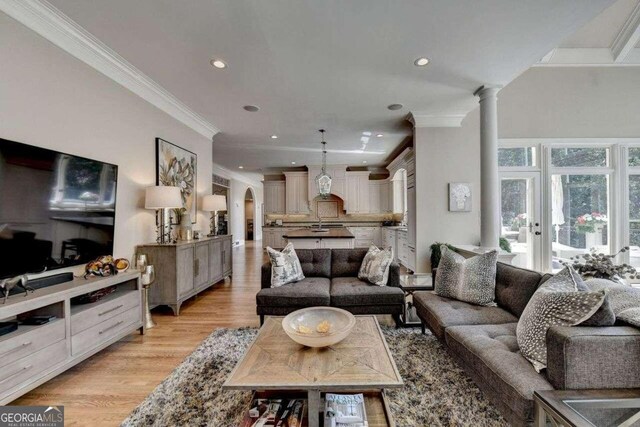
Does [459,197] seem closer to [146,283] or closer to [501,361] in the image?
[501,361]

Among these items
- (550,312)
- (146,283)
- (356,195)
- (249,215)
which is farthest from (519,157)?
(249,215)

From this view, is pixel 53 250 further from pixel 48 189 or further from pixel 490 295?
pixel 490 295

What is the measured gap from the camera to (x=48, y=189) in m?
2.07

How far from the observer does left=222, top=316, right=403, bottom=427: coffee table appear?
47.9 inches

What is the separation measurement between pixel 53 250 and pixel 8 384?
3.12 ft

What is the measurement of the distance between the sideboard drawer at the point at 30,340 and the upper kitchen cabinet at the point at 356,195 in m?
7.15

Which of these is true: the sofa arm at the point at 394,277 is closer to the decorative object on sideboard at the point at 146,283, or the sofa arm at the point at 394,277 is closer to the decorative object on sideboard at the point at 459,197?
the decorative object on sideboard at the point at 459,197

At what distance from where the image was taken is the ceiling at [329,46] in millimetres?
2059

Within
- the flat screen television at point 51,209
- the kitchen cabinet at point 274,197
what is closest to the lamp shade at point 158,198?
the flat screen television at point 51,209

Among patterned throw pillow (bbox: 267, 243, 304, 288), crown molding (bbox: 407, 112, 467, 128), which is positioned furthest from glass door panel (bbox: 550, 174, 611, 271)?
patterned throw pillow (bbox: 267, 243, 304, 288)

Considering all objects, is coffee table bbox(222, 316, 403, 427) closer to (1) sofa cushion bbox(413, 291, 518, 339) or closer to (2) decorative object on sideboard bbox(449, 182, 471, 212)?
(1) sofa cushion bbox(413, 291, 518, 339)

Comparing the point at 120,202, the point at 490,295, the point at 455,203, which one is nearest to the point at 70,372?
the point at 120,202

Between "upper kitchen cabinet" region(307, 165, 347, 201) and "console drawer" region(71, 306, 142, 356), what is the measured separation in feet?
20.0

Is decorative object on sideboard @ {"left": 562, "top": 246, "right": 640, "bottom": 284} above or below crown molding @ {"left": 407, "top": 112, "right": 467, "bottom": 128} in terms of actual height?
below
